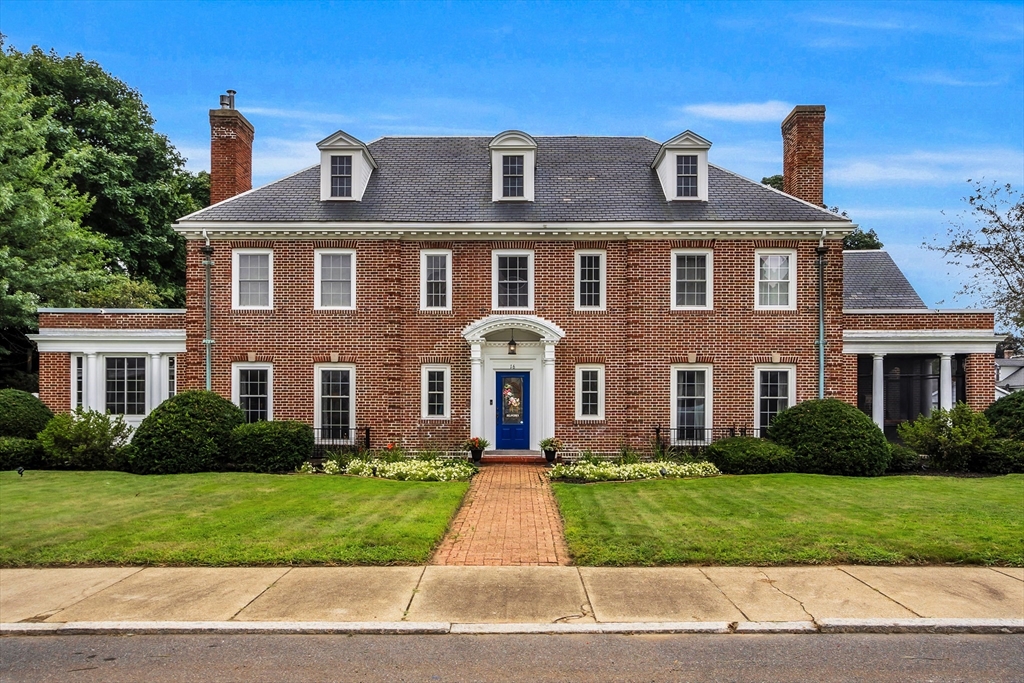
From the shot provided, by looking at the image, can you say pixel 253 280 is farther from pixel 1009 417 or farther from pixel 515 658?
pixel 1009 417

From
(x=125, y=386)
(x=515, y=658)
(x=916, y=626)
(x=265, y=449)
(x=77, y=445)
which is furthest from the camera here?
(x=125, y=386)

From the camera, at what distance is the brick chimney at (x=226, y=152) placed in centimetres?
2086

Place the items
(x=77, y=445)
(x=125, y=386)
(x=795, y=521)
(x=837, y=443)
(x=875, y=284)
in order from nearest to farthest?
(x=795, y=521)
(x=837, y=443)
(x=77, y=445)
(x=125, y=386)
(x=875, y=284)

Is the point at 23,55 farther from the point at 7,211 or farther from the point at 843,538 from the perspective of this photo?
the point at 843,538

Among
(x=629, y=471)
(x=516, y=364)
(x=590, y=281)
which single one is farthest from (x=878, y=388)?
(x=516, y=364)

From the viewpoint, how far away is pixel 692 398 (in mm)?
19781

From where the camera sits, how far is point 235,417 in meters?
18.1

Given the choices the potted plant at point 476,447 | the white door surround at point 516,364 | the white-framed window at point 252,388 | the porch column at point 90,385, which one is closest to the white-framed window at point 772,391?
the white door surround at point 516,364

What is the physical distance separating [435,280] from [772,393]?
987 centimetres

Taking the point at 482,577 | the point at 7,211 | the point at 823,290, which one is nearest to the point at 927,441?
the point at 823,290

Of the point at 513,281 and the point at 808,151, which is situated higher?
the point at 808,151

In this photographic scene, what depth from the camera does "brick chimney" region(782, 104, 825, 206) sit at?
66.9 feet

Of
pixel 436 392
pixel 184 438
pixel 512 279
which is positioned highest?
pixel 512 279

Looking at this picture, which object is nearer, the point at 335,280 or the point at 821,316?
the point at 821,316
